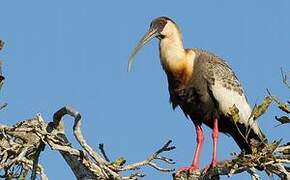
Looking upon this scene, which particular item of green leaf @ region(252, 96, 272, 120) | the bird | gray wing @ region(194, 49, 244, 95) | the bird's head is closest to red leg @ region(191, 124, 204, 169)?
the bird

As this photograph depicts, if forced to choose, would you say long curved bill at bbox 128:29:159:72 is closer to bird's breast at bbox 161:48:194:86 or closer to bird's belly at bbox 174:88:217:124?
bird's breast at bbox 161:48:194:86

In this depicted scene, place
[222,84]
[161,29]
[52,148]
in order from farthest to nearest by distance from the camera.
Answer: [161,29] < [222,84] < [52,148]

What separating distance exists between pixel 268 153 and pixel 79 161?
1398 mm

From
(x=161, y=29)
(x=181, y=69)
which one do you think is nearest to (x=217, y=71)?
(x=181, y=69)

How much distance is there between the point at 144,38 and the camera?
369 inches

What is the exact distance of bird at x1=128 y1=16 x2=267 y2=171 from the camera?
9.08 meters

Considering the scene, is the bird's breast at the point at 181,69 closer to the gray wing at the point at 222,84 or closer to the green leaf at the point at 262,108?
the gray wing at the point at 222,84

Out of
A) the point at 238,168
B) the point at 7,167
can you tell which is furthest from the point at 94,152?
the point at 238,168

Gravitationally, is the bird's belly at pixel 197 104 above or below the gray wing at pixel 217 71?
below

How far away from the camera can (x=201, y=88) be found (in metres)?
9.08

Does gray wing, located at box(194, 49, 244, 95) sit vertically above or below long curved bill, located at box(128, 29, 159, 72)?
below

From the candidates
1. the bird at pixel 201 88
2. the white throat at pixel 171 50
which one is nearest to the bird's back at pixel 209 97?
the bird at pixel 201 88

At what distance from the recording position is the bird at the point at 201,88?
357 inches

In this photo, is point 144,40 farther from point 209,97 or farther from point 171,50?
point 209,97
